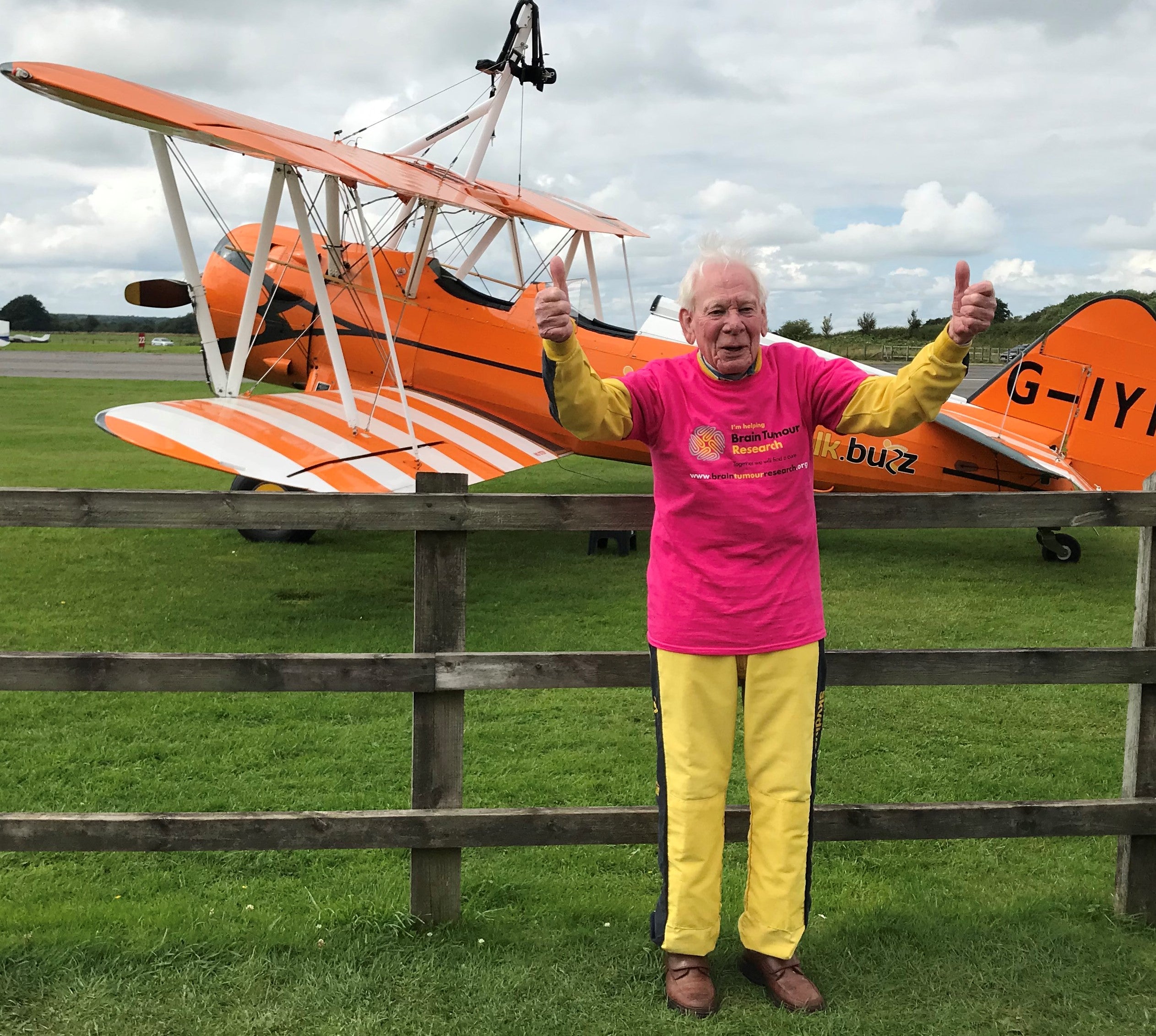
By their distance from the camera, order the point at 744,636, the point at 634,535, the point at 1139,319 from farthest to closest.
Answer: the point at 634,535 < the point at 1139,319 < the point at 744,636

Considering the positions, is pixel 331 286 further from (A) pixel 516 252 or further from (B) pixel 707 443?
(B) pixel 707 443

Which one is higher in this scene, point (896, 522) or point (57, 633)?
point (896, 522)

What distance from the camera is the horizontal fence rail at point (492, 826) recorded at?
9.28ft

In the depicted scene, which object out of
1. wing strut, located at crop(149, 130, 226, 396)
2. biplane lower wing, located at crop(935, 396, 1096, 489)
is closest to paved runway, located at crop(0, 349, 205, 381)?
wing strut, located at crop(149, 130, 226, 396)

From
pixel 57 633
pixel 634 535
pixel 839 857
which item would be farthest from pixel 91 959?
pixel 634 535

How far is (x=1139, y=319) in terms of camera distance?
8859 mm

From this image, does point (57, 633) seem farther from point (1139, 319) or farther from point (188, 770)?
point (1139, 319)

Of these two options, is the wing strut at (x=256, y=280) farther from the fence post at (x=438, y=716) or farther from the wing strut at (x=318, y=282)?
the fence post at (x=438, y=716)

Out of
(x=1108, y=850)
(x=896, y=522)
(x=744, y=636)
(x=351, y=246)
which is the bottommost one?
(x=1108, y=850)

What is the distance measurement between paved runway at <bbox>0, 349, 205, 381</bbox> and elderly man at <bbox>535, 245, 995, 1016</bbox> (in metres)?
32.2

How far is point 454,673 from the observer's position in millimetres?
2887

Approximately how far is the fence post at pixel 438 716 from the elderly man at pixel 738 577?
1.90ft

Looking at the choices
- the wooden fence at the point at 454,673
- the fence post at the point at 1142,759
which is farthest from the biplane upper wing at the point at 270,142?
the fence post at the point at 1142,759

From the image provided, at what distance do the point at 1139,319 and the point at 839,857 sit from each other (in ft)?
23.6
